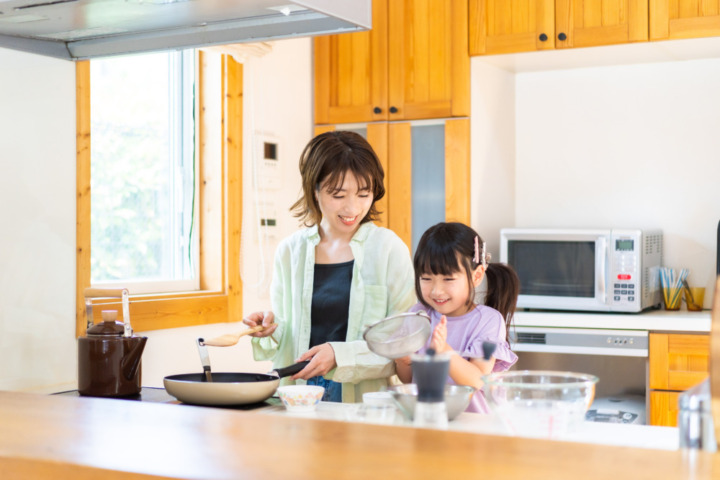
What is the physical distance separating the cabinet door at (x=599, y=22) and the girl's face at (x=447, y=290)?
162cm

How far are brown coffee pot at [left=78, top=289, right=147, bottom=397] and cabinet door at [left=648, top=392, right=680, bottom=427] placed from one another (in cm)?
191

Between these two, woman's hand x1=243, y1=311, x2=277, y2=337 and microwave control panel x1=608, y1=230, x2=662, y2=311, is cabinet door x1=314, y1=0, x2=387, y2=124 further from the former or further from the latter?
woman's hand x1=243, y1=311, x2=277, y2=337

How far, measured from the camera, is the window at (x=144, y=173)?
8.91 feet

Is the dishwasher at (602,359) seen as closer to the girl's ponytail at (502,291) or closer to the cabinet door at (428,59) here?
the girl's ponytail at (502,291)

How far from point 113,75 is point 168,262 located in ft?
2.21

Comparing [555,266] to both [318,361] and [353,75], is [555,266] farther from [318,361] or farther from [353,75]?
[318,361]

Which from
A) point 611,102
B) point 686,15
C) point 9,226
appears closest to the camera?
point 9,226

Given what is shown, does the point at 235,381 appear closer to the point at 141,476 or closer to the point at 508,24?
the point at 141,476

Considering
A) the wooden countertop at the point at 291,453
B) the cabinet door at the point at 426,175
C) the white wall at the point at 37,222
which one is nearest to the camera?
the wooden countertop at the point at 291,453

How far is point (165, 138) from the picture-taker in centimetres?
300

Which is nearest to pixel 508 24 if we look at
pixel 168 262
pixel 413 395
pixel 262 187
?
pixel 262 187

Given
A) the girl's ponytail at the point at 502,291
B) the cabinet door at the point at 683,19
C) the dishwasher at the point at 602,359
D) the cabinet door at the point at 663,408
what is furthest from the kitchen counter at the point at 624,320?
the girl's ponytail at the point at 502,291

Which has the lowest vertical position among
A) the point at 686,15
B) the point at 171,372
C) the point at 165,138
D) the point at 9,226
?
the point at 171,372

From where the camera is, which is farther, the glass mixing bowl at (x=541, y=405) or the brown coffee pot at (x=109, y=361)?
the brown coffee pot at (x=109, y=361)
